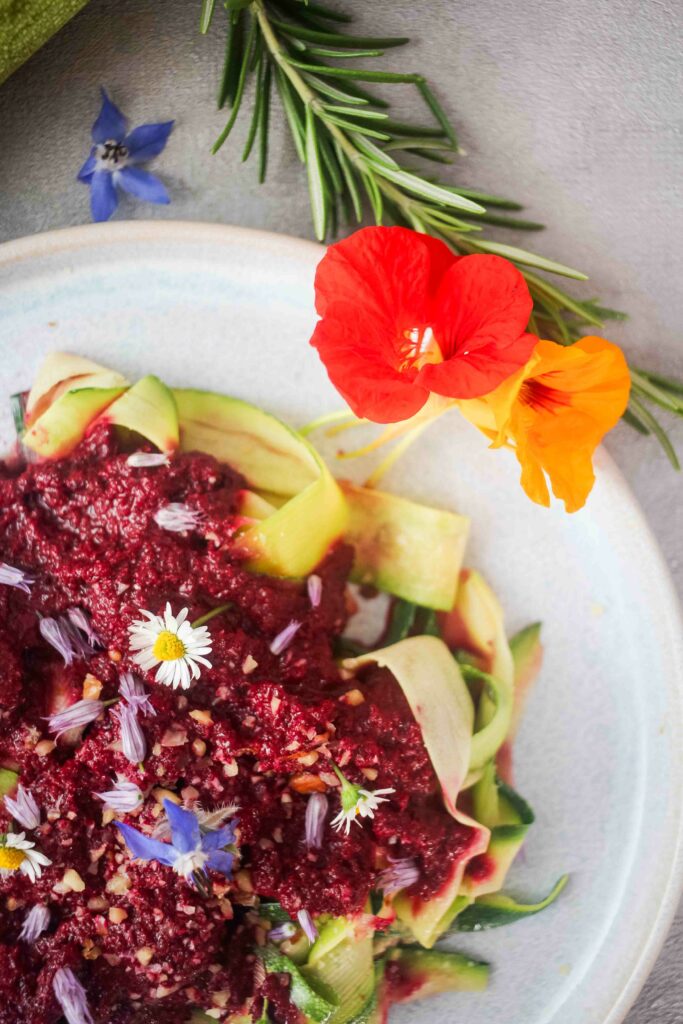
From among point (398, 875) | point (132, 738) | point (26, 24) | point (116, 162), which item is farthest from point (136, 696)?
point (26, 24)

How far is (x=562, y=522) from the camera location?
1216mm

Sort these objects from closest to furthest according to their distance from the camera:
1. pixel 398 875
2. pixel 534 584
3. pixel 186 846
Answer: pixel 186 846 → pixel 398 875 → pixel 534 584

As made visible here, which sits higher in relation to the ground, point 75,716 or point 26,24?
point 26,24

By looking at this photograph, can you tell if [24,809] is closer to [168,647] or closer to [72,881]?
[72,881]

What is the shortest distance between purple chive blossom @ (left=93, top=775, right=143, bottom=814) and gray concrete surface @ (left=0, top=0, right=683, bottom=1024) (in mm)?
822

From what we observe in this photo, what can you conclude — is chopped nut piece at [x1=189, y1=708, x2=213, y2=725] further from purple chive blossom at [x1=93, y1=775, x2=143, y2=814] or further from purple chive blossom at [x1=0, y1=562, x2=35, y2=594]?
purple chive blossom at [x1=0, y1=562, x2=35, y2=594]

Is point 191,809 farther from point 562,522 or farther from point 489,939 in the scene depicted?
point 562,522

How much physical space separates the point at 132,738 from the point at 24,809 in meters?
0.16

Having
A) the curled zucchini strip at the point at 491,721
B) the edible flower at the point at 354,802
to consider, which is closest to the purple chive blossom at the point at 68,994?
the edible flower at the point at 354,802

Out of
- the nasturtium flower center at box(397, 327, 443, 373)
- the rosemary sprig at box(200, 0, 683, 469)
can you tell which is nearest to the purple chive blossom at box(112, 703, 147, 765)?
the nasturtium flower center at box(397, 327, 443, 373)

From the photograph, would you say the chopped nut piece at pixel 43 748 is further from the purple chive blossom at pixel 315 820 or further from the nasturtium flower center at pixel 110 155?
the nasturtium flower center at pixel 110 155

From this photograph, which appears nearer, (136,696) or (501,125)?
(136,696)

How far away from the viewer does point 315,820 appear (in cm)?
107

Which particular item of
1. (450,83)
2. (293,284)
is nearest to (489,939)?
(293,284)
